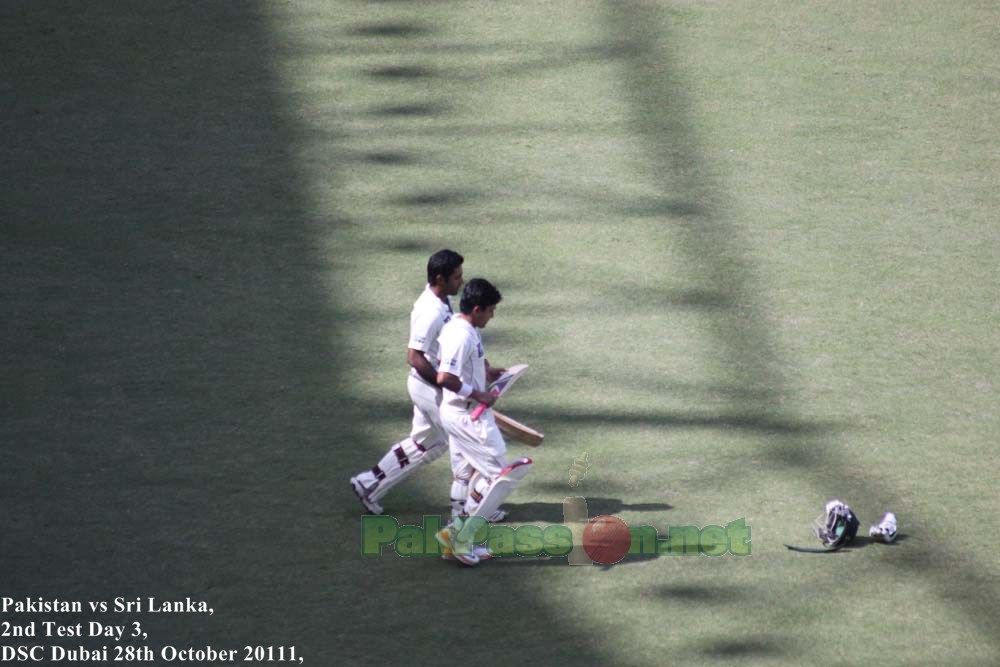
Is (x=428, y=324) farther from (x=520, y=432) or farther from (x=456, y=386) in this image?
(x=520, y=432)

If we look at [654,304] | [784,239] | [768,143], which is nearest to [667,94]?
[768,143]

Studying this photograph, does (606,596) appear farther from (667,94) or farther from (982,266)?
(667,94)

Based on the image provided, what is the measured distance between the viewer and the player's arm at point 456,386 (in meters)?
7.44

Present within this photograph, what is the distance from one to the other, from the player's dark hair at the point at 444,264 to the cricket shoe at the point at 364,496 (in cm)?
137

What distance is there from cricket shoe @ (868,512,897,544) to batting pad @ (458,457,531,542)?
216 centimetres

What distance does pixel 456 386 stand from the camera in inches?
293

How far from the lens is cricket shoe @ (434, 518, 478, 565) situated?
7.59m

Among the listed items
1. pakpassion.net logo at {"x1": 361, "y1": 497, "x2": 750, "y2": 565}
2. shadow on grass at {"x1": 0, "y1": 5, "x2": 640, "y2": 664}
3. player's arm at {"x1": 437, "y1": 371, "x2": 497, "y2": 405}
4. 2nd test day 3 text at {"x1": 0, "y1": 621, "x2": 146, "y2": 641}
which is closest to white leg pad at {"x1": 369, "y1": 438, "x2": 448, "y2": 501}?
pakpassion.net logo at {"x1": 361, "y1": 497, "x2": 750, "y2": 565}

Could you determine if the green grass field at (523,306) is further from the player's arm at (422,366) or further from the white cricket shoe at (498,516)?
the player's arm at (422,366)

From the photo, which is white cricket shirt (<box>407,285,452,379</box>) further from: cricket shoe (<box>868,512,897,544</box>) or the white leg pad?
cricket shoe (<box>868,512,897,544</box>)

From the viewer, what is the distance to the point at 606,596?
7375 millimetres

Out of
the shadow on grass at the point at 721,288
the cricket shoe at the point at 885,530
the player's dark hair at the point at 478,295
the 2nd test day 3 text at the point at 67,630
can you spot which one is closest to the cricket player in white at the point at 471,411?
the player's dark hair at the point at 478,295

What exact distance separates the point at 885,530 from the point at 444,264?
3089 millimetres

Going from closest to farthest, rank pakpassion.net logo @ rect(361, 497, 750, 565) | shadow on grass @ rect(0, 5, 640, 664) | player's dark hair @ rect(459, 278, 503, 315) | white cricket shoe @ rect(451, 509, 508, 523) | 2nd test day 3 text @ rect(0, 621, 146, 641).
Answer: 2nd test day 3 text @ rect(0, 621, 146, 641) < shadow on grass @ rect(0, 5, 640, 664) < player's dark hair @ rect(459, 278, 503, 315) < pakpassion.net logo @ rect(361, 497, 750, 565) < white cricket shoe @ rect(451, 509, 508, 523)
